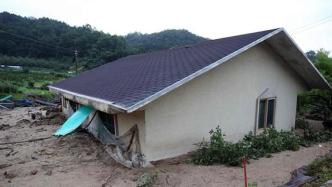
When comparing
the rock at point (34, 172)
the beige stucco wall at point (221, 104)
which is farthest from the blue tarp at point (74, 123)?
the beige stucco wall at point (221, 104)

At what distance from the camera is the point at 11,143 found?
32.2 feet

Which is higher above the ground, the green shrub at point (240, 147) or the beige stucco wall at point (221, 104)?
the beige stucco wall at point (221, 104)

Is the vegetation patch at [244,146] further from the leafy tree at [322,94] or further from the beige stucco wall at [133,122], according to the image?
the leafy tree at [322,94]

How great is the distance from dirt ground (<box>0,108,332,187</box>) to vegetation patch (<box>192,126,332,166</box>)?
0.31 m

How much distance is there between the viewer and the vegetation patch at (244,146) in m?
7.17

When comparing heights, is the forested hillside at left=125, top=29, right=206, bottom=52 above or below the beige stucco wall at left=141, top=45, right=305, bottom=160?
above

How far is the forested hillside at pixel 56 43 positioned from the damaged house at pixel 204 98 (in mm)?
43935

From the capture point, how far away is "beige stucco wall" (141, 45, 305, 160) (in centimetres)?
709

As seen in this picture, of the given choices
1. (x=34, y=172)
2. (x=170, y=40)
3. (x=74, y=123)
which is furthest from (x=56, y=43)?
(x=34, y=172)

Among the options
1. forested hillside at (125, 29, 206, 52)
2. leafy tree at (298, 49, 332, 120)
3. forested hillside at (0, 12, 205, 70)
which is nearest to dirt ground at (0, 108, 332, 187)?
leafy tree at (298, 49, 332, 120)

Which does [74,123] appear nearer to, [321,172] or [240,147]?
[240,147]

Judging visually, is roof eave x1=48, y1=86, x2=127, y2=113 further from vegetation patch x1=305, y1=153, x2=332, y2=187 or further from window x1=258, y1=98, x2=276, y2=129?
window x1=258, y1=98, x2=276, y2=129

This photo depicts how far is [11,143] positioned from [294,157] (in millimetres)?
10642

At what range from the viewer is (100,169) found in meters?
6.95
